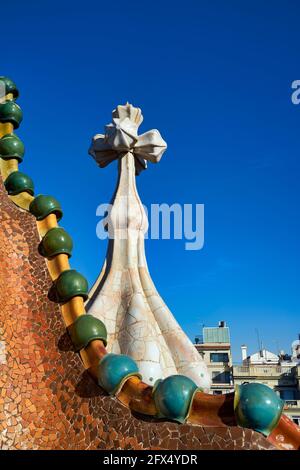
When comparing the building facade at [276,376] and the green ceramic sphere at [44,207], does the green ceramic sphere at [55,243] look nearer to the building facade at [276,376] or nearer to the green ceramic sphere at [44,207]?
the green ceramic sphere at [44,207]

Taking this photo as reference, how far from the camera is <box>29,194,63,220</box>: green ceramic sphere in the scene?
3840 millimetres

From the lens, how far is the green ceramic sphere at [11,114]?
4.28 metres

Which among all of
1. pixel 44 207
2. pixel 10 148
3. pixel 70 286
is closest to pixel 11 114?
pixel 10 148

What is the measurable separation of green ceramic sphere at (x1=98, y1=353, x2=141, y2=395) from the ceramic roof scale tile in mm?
3282

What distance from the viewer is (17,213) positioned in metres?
3.94

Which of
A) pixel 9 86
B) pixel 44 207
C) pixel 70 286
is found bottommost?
pixel 70 286

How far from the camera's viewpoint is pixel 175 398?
8.66 ft

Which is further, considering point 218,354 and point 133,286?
point 218,354

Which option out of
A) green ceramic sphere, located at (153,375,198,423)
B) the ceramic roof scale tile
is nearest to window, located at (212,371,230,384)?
the ceramic roof scale tile

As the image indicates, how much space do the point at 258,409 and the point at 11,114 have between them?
328cm

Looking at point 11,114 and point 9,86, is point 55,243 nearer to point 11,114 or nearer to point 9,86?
point 11,114

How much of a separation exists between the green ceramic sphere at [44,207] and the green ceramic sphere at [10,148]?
0.50 m

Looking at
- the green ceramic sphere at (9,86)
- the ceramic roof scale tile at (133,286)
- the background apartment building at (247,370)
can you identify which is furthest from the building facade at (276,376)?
the green ceramic sphere at (9,86)
